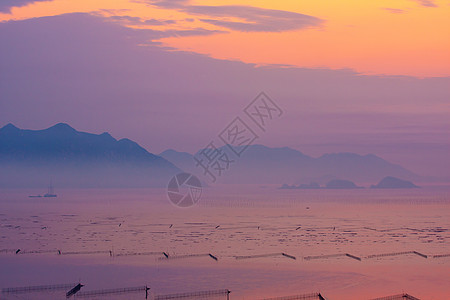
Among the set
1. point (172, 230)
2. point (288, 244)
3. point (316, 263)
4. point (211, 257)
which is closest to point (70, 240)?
point (172, 230)

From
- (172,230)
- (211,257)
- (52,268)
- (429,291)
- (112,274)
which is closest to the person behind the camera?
(429,291)

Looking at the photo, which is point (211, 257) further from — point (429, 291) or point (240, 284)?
point (429, 291)

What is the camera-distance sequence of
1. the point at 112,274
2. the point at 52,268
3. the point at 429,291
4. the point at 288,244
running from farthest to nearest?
the point at 288,244
the point at 52,268
the point at 112,274
the point at 429,291

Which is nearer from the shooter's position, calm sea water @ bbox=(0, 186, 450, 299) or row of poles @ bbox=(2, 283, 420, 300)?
row of poles @ bbox=(2, 283, 420, 300)

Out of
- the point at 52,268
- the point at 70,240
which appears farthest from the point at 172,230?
the point at 52,268

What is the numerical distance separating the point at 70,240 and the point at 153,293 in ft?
Answer: 127

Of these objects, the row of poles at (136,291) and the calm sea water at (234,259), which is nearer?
the row of poles at (136,291)

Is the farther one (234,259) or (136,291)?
(234,259)

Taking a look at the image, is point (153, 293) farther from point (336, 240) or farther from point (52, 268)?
point (336, 240)

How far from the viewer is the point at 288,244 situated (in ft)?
255

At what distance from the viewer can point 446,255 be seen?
69.3 meters

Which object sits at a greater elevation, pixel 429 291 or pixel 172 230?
→ pixel 172 230

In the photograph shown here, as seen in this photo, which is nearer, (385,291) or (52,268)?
(385,291)

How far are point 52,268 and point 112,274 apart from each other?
831 cm
